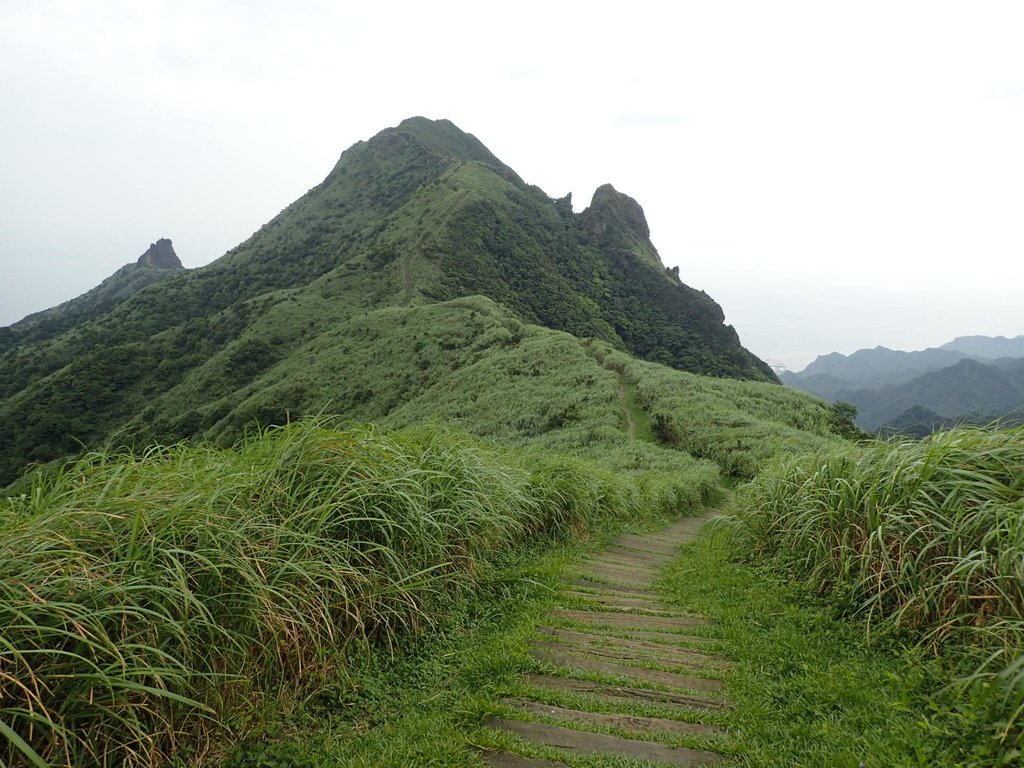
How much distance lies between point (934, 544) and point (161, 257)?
6736 inches

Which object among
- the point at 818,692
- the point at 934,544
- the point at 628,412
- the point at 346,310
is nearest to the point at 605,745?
the point at 818,692

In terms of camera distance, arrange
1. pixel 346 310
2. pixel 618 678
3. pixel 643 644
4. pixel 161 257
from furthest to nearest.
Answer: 1. pixel 161 257
2. pixel 346 310
3. pixel 643 644
4. pixel 618 678

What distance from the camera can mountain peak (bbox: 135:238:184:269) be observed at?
13962 cm

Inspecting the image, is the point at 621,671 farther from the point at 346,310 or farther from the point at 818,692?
the point at 346,310

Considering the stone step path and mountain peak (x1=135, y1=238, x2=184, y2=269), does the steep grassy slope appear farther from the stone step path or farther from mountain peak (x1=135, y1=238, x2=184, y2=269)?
mountain peak (x1=135, y1=238, x2=184, y2=269)

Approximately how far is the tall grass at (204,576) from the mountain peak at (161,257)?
160 meters

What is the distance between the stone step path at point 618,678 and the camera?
2561mm

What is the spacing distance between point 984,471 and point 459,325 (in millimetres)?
39431

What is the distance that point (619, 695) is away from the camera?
3018mm

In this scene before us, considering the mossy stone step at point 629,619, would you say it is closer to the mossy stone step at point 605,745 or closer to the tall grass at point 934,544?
the tall grass at point 934,544

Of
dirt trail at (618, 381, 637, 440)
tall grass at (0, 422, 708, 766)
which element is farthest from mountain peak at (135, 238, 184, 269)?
tall grass at (0, 422, 708, 766)

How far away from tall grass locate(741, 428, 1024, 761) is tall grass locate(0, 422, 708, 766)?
8.67ft

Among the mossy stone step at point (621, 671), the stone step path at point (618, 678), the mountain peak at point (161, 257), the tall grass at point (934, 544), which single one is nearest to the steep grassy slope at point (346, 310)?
the stone step path at point (618, 678)

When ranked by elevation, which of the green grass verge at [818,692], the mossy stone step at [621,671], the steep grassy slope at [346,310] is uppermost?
the steep grassy slope at [346,310]
